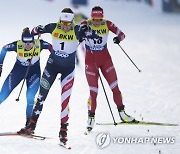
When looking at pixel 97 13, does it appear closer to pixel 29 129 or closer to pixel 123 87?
pixel 29 129

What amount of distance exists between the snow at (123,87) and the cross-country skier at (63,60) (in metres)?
0.46

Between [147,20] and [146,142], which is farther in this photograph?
[147,20]

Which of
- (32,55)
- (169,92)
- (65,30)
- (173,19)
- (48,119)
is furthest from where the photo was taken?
(173,19)

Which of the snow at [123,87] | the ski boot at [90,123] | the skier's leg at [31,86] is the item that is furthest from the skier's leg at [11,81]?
the ski boot at [90,123]

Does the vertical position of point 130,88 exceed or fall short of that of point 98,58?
it falls short

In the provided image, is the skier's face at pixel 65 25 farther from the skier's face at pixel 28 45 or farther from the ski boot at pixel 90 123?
the ski boot at pixel 90 123

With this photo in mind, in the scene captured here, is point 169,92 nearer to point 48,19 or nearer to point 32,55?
point 32,55

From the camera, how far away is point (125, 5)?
107 feet

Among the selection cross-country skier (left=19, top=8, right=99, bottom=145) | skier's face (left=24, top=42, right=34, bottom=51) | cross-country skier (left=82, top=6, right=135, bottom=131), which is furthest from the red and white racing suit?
skier's face (left=24, top=42, right=34, bottom=51)

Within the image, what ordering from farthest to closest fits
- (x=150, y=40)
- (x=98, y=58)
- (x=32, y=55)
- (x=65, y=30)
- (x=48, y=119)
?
(x=150, y=40)
(x=48, y=119)
(x=98, y=58)
(x=32, y=55)
(x=65, y=30)

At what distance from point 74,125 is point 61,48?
219 centimetres

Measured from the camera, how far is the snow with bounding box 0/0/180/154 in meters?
7.77

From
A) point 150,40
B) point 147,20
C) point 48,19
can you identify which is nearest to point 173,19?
point 147,20

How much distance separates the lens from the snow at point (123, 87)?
7.77m
